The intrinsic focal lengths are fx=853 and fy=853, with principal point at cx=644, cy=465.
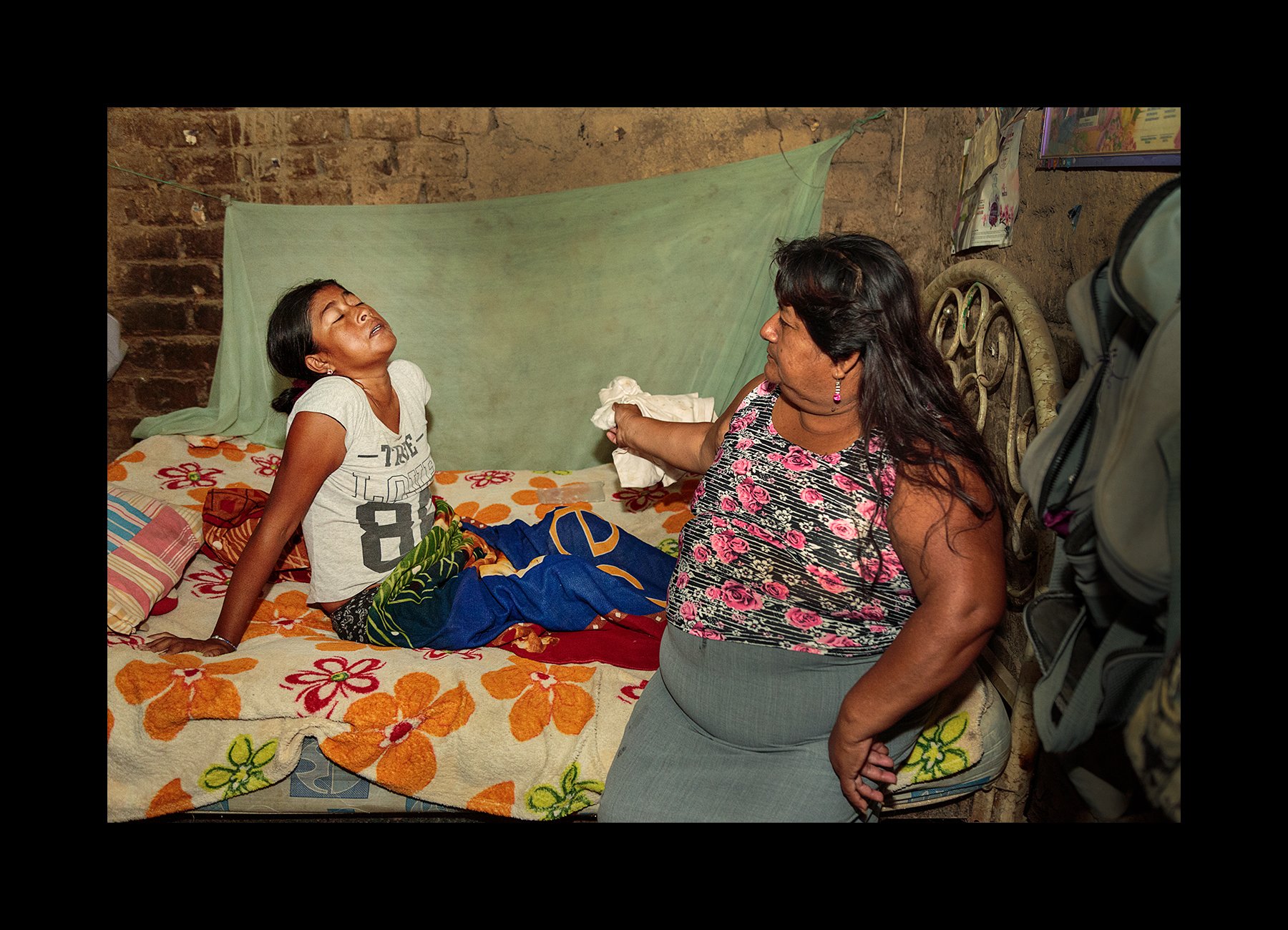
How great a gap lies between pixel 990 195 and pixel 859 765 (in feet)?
5.29

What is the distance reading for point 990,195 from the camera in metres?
2.31

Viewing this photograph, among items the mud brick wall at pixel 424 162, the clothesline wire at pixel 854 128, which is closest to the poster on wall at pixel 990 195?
the mud brick wall at pixel 424 162

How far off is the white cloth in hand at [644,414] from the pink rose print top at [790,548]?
0.57 meters

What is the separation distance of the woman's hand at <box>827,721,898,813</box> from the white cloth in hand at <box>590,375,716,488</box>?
87cm

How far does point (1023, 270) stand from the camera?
2.05 meters

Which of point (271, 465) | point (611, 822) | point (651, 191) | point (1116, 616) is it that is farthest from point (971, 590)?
point (271, 465)

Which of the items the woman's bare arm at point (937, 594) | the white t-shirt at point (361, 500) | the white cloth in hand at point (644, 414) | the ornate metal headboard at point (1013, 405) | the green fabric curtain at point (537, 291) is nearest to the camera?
the woman's bare arm at point (937, 594)

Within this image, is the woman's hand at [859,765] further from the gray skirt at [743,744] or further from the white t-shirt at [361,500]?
the white t-shirt at [361,500]

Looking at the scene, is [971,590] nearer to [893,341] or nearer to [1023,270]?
[893,341]

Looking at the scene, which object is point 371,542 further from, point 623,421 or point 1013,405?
point 1013,405

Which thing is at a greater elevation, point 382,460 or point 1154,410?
point 1154,410

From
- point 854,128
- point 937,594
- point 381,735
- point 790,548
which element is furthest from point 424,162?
point 937,594

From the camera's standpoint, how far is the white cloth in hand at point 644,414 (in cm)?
225

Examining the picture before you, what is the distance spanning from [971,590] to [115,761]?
1705 mm
